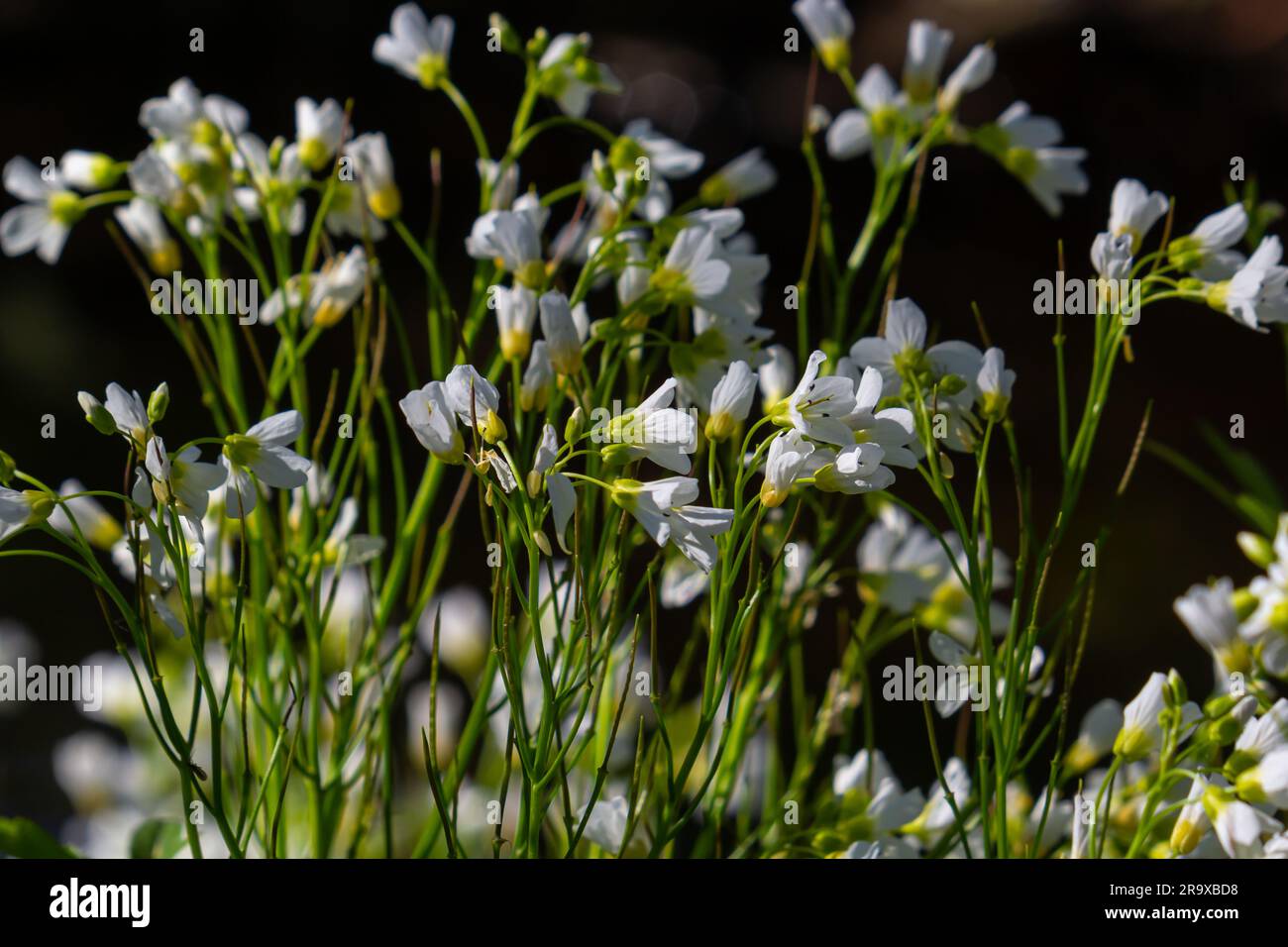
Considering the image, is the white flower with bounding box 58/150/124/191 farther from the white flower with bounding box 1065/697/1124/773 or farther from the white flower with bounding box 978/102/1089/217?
A: the white flower with bounding box 1065/697/1124/773

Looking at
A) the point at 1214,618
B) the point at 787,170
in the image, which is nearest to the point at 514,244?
the point at 1214,618

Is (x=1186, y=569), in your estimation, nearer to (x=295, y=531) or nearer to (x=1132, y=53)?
(x=1132, y=53)

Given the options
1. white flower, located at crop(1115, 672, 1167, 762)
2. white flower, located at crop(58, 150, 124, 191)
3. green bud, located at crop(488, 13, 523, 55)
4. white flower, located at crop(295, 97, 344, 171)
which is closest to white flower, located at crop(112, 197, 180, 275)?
white flower, located at crop(58, 150, 124, 191)

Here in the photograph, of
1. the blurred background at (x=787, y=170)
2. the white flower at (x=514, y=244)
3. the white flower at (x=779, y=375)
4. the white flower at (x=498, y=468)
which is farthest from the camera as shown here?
the blurred background at (x=787, y=170)

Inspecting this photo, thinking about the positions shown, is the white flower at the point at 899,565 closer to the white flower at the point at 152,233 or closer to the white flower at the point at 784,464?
the white flower at the point at 784,464

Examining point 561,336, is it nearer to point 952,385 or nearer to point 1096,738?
point 952,385

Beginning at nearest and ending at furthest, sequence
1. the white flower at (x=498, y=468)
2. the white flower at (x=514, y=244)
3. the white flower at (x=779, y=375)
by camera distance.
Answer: the white flower at (x=498, y=468), the white flower at (x=514, y=244), the white flower at (x=779, y=375)

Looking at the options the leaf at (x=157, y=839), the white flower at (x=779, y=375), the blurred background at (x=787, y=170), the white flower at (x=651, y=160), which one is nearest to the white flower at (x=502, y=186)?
the white flower at (x=651, y=160)
